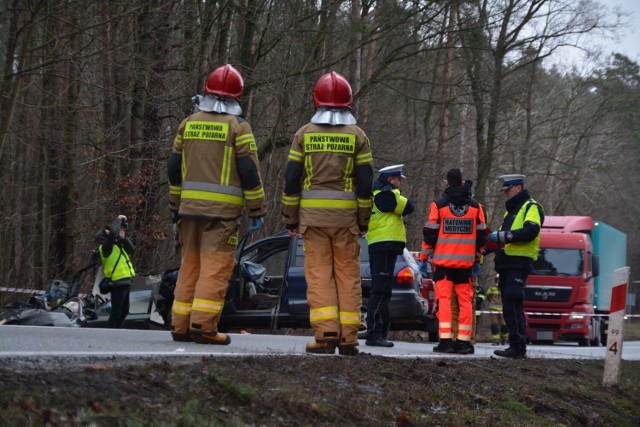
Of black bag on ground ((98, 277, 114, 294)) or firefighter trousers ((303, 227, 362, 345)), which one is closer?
firefighter trousers ((303, 227, 362, 345))

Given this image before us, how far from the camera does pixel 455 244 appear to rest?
10.6m

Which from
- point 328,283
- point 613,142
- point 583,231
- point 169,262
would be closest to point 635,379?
→ point 328,283

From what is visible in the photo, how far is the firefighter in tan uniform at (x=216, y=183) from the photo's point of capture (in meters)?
8.50

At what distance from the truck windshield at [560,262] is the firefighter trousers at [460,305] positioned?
532 inches

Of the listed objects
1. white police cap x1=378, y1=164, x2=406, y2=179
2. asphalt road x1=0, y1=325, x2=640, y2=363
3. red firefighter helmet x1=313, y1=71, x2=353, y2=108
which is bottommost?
asphalt road x1=0, y1=325, x2=640, y2=363

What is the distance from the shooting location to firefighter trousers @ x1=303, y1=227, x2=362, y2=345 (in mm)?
8344

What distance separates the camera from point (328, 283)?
834cm

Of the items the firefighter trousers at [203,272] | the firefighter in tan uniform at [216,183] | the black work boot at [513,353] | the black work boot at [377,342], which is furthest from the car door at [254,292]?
the firefighter in tan uniform at [216,183]

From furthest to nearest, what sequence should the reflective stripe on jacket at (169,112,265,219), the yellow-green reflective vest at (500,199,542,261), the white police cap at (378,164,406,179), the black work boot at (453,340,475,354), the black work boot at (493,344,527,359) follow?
the black work boot at (493,344,527,359), the black work boot at (453,340,475,354), the yellow-green reflective vest at (500,199,542,261), the white police cap at (378,164,406,179), the reflective stripe on jacket at (169,112,265,219)

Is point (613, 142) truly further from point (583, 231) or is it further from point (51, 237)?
point (51, 237)

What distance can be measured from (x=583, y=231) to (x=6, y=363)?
21097 millimetres

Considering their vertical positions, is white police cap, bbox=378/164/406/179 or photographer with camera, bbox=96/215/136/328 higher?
white police cap, bbox=378/164/406/179

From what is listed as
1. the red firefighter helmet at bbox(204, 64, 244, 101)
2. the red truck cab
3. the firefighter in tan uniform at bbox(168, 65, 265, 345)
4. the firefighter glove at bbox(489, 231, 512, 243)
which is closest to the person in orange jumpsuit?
the firefighter glove at bbox(489, 231, 512, 243)

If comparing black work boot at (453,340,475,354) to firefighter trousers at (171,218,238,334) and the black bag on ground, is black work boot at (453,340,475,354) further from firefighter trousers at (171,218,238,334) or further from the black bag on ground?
the black bag on ground
